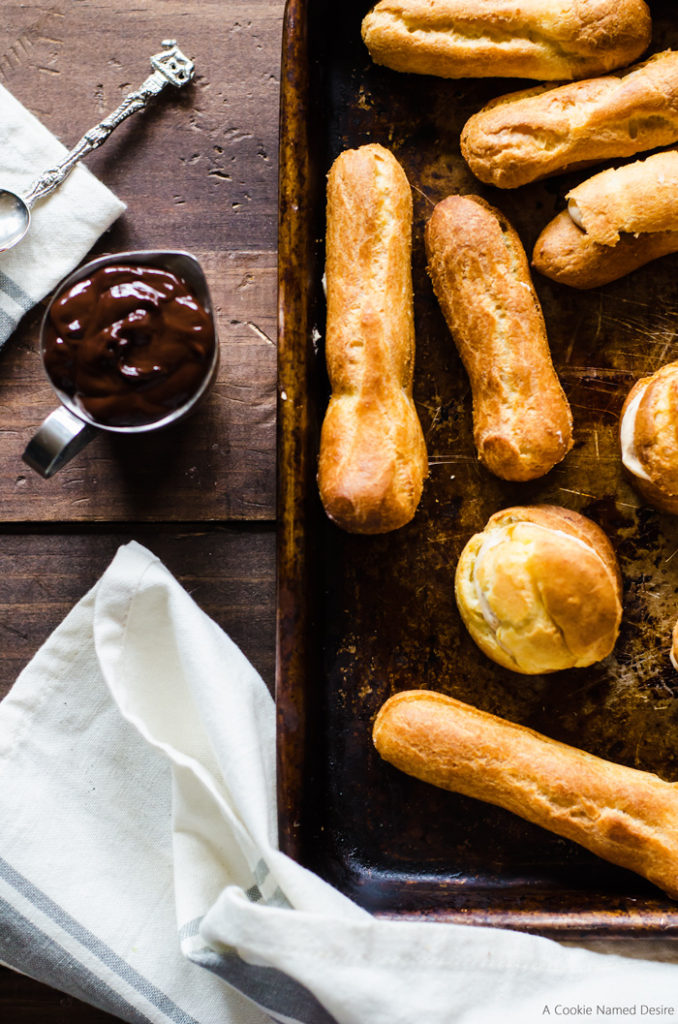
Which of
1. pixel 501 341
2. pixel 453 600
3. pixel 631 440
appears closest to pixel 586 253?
pixel 501 341

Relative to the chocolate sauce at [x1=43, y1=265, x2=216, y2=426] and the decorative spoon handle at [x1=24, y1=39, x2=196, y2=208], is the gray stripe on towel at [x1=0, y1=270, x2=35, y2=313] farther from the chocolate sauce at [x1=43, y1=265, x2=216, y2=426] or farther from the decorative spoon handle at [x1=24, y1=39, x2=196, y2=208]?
the chocolate sauce at [x1=43, y1=265, x2=216, y2=426]

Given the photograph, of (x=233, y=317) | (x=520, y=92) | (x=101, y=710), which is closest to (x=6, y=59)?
(x=233, y=317)

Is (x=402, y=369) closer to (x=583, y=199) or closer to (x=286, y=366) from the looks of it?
(x=286, y=366)

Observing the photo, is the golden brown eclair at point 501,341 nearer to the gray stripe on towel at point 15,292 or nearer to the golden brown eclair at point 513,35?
the golden brown eclair at point 513,35

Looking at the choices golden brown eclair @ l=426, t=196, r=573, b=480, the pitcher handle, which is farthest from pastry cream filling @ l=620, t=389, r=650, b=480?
the pitcher handle

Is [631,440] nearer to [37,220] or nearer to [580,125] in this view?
[580,125]

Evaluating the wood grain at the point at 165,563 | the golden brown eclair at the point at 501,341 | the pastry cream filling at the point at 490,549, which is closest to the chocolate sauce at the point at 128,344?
the wood grain at the point at 165,563

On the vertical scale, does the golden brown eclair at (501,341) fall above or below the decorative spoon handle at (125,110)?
below
